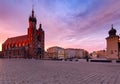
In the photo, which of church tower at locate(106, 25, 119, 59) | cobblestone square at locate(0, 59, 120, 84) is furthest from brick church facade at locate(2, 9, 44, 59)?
cobblestone square at locate(0, 59, 120, 84)

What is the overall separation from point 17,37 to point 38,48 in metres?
31.7

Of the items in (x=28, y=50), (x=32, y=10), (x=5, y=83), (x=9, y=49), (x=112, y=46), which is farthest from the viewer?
(x=9, y=49)

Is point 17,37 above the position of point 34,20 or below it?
below

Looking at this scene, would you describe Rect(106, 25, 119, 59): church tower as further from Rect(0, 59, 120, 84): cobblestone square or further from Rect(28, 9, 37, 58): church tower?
Rect(28, 9, 37, 58): church tower

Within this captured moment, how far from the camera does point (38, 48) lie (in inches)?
5305

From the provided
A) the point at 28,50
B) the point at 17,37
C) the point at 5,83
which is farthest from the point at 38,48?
the point at 5,83

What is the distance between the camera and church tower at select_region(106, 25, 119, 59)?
218 feet

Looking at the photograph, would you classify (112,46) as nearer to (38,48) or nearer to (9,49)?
(38,48)

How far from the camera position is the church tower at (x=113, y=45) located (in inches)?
2615

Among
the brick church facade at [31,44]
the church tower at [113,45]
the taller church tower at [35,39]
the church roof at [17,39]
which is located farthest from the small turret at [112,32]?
the church roof at [17,39]

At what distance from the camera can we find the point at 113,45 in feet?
220

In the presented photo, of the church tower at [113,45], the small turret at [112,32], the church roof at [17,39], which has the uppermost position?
the church roof at [17,39]

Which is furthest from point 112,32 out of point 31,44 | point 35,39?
point 31,44

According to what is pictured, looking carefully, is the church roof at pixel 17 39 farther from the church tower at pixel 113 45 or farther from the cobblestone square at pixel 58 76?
the cobblestone square at pixel 58 76
